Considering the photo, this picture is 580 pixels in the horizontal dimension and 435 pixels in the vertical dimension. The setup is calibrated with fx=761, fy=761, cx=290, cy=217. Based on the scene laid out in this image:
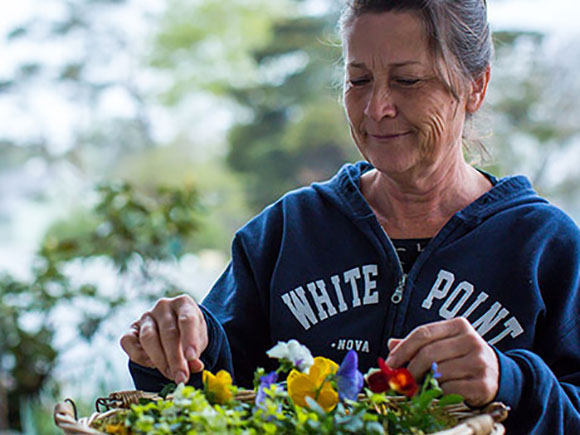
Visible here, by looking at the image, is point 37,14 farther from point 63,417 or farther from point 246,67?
point 63,417

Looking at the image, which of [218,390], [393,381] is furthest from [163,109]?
[393,381]

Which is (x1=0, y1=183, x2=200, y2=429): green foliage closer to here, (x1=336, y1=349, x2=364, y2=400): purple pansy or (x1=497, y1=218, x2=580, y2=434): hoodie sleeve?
(x1=497, y1=218, x2=580, y2=434): hoodie sleeve

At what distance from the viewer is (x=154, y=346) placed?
96 centimetres

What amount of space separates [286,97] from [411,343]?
10.2 feet

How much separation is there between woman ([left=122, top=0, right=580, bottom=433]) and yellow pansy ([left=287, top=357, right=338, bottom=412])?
0.67 ft

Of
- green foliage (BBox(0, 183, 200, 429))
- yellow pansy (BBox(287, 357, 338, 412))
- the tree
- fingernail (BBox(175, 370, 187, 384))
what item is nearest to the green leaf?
yellow pansy (BBox(287, 357, 338, 412))

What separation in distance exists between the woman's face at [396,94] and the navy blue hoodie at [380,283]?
120 millimetres

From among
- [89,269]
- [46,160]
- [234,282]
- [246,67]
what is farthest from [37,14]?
[234,282]

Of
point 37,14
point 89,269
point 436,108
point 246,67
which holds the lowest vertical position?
point 89,269

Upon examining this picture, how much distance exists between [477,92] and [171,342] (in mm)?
641

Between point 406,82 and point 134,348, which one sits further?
point 406,82

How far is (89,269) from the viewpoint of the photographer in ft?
8.91

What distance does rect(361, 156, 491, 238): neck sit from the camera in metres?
1.21

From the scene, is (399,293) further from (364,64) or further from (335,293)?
(364,64)
